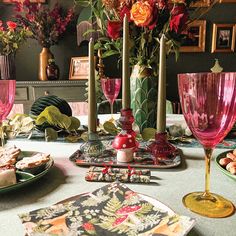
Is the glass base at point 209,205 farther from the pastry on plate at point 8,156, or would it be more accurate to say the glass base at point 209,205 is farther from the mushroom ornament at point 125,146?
the pastry on plate at point 8,156

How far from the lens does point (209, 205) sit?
0.45 metres

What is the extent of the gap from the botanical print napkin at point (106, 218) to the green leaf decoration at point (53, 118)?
45 centimetres

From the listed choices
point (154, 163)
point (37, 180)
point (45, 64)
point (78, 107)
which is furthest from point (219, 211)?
point (45, 64)

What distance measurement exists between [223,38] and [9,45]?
207 centimetres

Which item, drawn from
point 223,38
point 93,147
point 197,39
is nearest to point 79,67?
point 197,39

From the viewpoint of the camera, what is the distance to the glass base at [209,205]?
43 centimetres

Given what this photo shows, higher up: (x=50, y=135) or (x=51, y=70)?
(x=51, y=70)

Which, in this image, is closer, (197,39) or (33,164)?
(33,164)

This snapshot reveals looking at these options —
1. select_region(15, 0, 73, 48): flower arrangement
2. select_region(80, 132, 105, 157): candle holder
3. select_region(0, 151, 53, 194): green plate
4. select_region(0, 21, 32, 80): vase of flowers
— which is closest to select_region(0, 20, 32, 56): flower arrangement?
select_region(0, 21, 32, 80): vase of flowers

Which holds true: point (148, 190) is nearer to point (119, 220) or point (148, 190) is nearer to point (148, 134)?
point (119, 220)

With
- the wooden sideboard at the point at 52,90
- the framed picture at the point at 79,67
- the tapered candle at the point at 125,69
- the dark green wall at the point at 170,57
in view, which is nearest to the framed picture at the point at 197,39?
the dark green wall at the point at 170,57

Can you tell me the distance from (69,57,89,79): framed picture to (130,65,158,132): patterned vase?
1763 mm

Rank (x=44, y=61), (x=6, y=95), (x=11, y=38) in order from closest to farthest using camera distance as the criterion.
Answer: (x=6, y=95) → (x=11, y=38) → (x=44, y=61)

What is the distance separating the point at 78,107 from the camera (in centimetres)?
246
